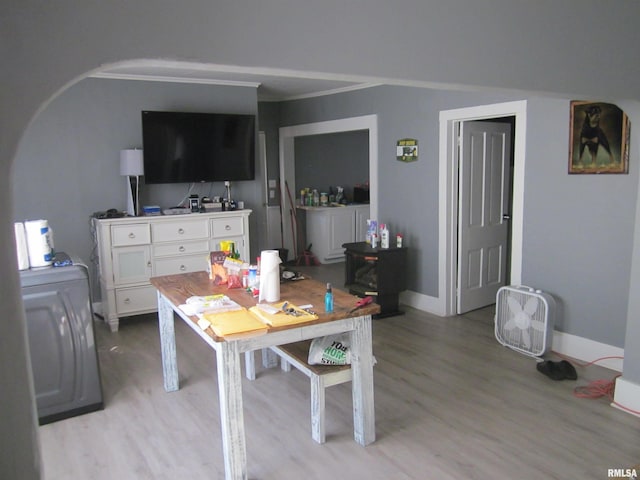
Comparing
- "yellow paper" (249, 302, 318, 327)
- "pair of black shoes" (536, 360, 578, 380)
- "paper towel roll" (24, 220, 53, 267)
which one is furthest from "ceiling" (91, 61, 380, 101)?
"pair of black shoes" (536, 360, 578, 380)

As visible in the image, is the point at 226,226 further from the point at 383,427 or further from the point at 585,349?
the point at 585,349

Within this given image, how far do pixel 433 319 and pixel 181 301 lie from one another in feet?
9.29

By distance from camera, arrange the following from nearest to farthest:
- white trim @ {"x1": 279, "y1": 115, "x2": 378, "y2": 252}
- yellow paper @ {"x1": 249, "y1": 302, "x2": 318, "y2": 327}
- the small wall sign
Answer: yellow paper @ {"x1": 249, "y1": 302, "x2": 318, "y2": 327} → the small wall sign → white trim @ {"x1": 279, "y1": 115, "x2": 378, "y2": 252}

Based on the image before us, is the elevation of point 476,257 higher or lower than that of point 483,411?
higher

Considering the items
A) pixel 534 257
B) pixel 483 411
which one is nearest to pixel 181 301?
pixel 483 411

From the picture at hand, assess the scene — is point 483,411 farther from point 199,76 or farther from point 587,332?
point 199,76

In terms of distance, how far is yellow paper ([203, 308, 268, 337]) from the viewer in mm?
2340

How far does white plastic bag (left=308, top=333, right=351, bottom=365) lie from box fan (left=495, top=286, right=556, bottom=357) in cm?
188

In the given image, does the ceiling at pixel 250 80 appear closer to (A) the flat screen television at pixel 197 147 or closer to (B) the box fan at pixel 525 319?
(A) the flat screen television at pixel 197 147

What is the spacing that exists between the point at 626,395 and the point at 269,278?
7.49 ft

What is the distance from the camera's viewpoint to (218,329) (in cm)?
237

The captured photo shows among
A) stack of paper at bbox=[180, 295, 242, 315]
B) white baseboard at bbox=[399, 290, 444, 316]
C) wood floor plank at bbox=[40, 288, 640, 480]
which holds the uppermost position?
stack of paper at bbox=[180, 295, 242, 315]

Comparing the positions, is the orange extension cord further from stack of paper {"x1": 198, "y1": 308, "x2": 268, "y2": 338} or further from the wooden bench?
stack of paper {"x1": 198, "y1": 308, "x2": 268, "y2": 338}

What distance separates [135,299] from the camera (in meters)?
4.84
